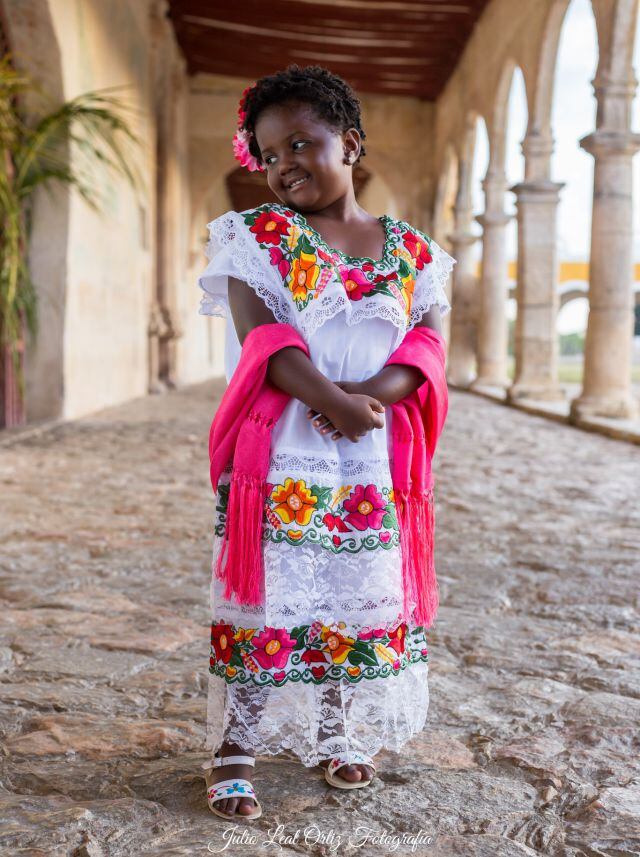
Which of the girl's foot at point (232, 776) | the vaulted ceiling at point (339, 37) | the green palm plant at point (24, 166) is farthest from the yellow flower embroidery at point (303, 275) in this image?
the vaulted ceiling at point (339, 37)

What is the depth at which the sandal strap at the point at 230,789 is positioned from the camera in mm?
1602

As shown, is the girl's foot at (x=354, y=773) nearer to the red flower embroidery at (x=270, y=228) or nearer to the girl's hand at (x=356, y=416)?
the girl's hand at (x=356, y=416)

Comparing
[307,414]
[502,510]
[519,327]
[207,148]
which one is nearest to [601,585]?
[502,510]

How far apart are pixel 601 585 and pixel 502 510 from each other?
1265 millimetres

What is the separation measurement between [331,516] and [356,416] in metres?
0.19

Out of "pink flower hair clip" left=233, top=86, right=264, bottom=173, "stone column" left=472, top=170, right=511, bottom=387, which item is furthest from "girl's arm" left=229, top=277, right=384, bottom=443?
"stone column" left=472, top=170, right=511, bottom=387

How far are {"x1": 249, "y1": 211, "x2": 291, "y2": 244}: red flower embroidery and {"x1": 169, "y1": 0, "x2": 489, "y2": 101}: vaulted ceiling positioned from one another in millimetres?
11645

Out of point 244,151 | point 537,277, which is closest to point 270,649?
point 244,151

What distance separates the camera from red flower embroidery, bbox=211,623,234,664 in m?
1.64

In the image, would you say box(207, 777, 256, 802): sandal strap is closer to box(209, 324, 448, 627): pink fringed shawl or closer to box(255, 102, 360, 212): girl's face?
box(209, 324, 448, 627): pink fringed shawl

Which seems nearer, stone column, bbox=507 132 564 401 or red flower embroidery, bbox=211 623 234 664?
red flower embroidery, bbox=211 623 234 664

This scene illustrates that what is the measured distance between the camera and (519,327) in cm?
1047

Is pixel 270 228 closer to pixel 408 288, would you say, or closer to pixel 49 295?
pixel 408 288

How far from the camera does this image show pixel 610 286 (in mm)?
7926
